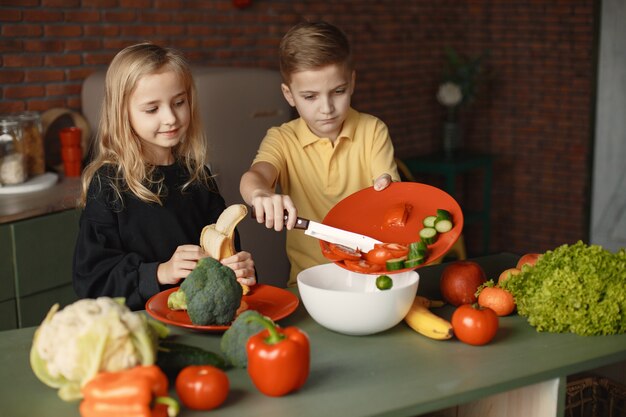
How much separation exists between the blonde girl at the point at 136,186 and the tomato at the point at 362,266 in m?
0.46

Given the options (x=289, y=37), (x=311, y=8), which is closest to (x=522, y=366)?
(x=289, y=37)

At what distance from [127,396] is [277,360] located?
268 millimetres

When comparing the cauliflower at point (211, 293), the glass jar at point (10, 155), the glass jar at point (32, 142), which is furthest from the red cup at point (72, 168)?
the cauliflower at point (211, 293)

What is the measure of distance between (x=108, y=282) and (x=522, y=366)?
1.06 meters

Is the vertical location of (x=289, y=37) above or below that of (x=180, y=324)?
above

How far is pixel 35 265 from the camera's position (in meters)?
3.28

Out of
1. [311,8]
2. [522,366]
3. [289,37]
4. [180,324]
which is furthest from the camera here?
[311,8]

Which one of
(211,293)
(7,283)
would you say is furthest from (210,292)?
(7,283)

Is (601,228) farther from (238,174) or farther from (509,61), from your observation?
(238,174)

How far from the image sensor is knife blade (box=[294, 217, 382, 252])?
204 cm

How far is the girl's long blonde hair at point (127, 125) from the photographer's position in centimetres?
223

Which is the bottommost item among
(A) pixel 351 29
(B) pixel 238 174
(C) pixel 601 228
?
(C) pixel 601 228

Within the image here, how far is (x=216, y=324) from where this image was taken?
1832mm

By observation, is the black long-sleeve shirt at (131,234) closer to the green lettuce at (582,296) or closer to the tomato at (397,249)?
the tomato at (397,249)
